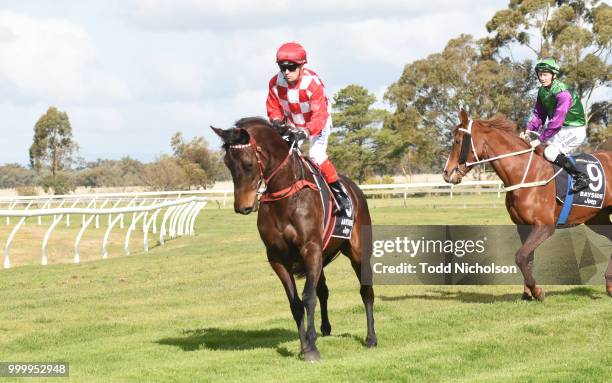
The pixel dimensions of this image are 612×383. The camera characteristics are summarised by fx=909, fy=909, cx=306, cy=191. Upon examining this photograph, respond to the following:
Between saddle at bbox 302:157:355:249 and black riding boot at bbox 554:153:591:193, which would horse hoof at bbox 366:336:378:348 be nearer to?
saddle at bbox 302:157:355:249

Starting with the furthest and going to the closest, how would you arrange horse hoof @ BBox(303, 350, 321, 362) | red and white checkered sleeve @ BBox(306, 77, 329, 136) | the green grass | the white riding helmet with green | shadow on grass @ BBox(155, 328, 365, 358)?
the white riding helmet with green
shadow on grass @ BBox(155, 328, 365, 358)
red and white checkered sleeve @ BBox(306, 77, 329, 136)
horse hoof @ BBox(303, 350, 321, 362)
the green grass

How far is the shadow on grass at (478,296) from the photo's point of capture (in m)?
10.5

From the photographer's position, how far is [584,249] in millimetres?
11844

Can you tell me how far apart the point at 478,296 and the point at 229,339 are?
391 centimetres

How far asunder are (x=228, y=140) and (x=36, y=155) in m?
57.2

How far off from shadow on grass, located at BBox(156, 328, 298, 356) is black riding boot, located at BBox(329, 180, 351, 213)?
1.29 metres

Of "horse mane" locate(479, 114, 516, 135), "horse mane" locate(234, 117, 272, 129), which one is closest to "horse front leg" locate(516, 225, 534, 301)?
"horse mane" locate(479, 114, 516, 135)

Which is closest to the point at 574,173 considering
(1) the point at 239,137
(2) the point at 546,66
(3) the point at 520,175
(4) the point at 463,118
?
(3) the point at 520,175

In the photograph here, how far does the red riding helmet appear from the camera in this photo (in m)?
7.18

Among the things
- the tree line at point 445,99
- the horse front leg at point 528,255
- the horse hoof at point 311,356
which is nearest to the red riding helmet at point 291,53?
the horse hoof at point 311,356

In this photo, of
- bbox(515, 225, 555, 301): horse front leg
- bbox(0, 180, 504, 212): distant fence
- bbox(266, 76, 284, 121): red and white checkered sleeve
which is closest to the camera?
bbox(266, 76, 284, 121): red and white checkered sleeve

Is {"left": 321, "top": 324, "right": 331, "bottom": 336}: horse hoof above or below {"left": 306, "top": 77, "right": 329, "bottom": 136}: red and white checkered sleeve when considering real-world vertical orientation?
below

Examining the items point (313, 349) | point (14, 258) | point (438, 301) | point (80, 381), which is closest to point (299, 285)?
point (438, 301)

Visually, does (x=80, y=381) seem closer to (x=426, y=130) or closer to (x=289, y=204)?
(x=289, y=204)
